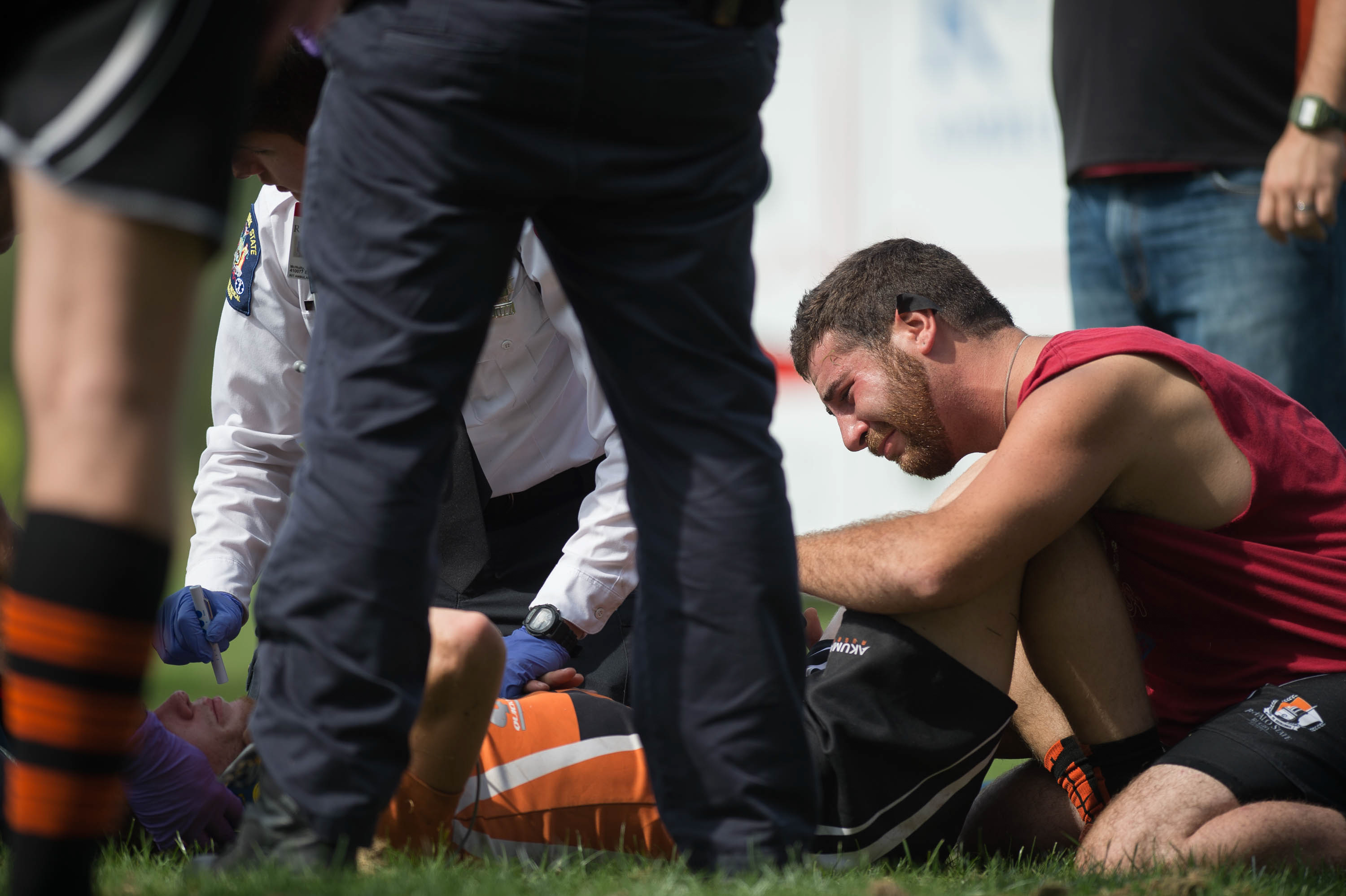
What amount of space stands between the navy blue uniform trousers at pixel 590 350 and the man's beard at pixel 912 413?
1.21 meters

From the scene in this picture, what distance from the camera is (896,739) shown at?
212 centimetres

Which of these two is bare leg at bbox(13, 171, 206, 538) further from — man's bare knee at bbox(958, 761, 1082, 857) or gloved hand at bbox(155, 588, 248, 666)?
man's bare knee at bbox(958, 761, 1082, 857)

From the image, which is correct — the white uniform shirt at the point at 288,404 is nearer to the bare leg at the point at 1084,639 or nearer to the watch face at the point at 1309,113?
the bare leg at the point at 1084,639

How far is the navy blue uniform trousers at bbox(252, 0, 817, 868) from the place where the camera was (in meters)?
1.42

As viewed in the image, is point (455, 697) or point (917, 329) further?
point (917, 329)

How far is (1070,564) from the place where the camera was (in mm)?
2305

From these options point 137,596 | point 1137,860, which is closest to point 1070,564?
point 1137,860

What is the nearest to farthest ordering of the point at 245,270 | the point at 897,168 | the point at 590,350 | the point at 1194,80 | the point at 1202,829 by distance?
the point at 590,350
the point at 1202,829
the point at 245,270
the point at 1194,80
the point at 897,168

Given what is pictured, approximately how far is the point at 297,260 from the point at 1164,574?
184 cm

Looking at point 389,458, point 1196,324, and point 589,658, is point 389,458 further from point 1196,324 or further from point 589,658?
point 1196,324

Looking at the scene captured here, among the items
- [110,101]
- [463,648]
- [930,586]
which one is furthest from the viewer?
[930,586]

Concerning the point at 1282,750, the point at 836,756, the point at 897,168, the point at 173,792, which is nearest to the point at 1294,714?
the point at 1282,750

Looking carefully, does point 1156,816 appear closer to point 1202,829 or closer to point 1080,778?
point 1202,829

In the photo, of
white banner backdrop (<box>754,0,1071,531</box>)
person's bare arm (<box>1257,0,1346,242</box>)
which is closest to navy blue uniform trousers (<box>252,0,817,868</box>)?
person's bare arm (<box>1257,0,1346,242</box>)
